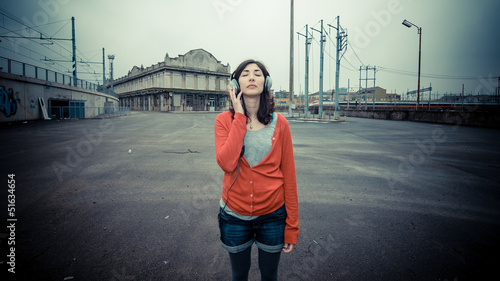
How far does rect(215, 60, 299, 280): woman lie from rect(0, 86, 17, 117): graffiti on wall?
2270 centimetres

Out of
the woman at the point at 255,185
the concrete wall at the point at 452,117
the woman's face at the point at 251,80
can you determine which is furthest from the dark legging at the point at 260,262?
the concrete wall at the point at 452,117

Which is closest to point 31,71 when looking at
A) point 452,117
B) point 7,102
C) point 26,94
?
point 26,94

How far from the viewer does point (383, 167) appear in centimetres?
641

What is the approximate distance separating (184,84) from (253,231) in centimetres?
5464

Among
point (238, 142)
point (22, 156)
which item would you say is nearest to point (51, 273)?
point (238, 142)

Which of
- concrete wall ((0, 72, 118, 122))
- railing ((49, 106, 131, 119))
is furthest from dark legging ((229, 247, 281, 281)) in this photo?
railing ((49, 106, 131, 119))

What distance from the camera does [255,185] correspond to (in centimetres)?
164

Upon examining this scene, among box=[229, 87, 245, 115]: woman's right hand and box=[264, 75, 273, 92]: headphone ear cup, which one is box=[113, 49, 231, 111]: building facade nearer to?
box=[264, 75, 273, 92]: headphone ear cup

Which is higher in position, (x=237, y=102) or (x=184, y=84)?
(x=184, y=84)

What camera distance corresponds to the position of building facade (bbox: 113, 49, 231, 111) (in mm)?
50688

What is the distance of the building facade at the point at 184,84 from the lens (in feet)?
166

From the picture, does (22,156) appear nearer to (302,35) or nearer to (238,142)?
(238,142)

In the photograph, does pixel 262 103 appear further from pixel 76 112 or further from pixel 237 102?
pixel 76 112

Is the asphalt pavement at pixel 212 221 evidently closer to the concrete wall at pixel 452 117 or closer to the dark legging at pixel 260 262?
the dark legging at pixel 260 262
